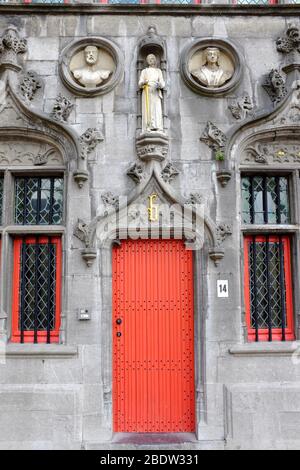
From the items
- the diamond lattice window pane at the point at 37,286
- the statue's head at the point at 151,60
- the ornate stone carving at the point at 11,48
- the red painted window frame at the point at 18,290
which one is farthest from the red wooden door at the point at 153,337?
the ornate stone carving at the point at 11,48

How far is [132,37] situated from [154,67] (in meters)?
0.64

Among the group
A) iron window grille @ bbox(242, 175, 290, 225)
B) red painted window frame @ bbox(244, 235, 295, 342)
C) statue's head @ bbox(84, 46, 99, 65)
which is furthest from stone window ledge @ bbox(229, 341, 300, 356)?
statue's head @ bbox(84, 46, 99, 65)

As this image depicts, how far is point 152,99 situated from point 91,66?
3.69 feet

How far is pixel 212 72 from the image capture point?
7219mm

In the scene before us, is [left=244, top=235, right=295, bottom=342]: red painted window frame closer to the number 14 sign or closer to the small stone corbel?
the number 14 sign

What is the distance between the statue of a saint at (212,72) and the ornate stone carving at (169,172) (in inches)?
53.2

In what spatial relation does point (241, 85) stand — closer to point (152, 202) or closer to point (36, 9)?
point (152, 202)

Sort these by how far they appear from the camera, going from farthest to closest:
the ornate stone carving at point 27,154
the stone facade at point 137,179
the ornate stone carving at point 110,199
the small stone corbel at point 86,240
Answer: the ornate stone carving at point 27,154, the ornate stone carving at point 110,199, the small stone corbel at point 86,240, the stone facade at point 137,179

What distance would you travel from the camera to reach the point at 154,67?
707 cm

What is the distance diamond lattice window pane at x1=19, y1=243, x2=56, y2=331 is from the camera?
22.8 feet

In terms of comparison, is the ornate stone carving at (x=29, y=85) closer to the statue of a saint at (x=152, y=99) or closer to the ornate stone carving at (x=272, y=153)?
the statue of a saint at (x=152, y=99)

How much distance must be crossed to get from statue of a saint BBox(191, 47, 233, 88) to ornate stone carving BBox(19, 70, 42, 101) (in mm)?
2292

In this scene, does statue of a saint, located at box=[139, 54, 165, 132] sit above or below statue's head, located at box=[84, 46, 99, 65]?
below

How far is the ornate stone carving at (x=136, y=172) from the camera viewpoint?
6.89m
